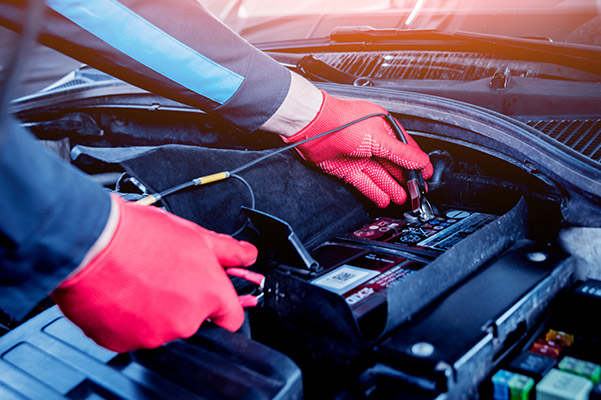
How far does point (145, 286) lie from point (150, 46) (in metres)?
0.48

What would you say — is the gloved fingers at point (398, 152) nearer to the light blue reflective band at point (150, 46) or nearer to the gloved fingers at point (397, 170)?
the gloved fingers at point (397, 170)

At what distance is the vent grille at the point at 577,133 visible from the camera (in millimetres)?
850

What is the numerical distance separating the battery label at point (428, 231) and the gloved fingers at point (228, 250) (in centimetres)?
25

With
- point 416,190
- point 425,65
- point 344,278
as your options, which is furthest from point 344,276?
point 425,65

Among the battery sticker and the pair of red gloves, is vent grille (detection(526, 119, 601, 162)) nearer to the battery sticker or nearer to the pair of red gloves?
the battery sticker

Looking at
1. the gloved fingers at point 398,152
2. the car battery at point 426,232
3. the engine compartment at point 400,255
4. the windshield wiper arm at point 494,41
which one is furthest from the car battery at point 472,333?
the windshield wiper arm at point 494,41

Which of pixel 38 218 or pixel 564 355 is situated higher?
pixel 564 355

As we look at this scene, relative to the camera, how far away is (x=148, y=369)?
26.0 inches

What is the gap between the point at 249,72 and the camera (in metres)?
0.96

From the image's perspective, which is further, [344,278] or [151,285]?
[344,278]

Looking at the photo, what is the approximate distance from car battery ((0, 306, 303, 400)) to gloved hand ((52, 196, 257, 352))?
3cm

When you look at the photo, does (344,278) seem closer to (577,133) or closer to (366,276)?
(366,276)

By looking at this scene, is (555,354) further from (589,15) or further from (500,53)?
(589,15)

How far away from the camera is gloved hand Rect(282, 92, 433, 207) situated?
1015 millimetres
